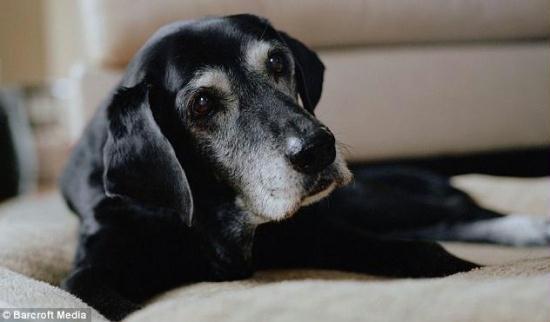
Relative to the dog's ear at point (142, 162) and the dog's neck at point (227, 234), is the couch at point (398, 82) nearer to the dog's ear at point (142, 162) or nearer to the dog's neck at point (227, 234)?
the dog's neck at point (227, 234)

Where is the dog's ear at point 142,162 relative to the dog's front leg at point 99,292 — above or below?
above

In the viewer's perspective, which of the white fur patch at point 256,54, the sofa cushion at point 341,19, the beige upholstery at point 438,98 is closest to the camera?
the white fur patch at point 256,54

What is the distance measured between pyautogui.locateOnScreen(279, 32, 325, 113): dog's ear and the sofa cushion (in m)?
0.28

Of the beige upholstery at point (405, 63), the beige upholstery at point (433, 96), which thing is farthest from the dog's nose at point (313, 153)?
the beige upholstery at point (433, 96)

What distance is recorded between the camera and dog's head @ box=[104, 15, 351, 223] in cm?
95

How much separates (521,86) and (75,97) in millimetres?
1237

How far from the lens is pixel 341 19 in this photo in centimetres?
148

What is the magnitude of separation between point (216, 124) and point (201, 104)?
43 millimetres

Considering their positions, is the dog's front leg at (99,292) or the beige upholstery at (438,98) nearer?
the dog's front leg at (99,292)

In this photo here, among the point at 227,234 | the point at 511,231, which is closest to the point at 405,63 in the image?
the point at 511,231

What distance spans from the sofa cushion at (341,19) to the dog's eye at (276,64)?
13.6 inches

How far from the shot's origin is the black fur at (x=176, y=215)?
986 millimetres

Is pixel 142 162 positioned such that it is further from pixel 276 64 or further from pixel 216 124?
pixel 276 64

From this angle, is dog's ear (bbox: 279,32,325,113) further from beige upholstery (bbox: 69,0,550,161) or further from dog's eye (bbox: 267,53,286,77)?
beige upholstery (bbox: 69,0,550,161)
